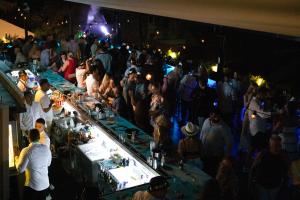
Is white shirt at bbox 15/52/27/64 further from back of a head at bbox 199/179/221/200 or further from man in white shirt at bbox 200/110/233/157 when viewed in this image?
back of a head at bbox 199/179/221/200

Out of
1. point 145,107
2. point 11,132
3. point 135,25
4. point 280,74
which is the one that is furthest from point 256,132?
point 135,25

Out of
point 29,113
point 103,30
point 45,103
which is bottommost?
point 29,113

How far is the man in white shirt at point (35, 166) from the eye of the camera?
589 cm

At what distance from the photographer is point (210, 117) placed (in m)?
6.68

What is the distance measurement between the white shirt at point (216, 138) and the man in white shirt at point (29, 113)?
334cm

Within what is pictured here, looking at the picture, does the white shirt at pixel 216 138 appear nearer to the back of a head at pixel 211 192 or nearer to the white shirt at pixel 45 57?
the back of a head at pixel 211 192

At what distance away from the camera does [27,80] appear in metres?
10.5

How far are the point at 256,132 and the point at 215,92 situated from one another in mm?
1863

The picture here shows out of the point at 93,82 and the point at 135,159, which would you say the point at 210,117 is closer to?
the point at 135,159

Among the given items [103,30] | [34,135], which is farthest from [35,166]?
[103,30]

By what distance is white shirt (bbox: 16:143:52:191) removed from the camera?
5898mm

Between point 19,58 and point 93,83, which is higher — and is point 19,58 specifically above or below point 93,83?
above

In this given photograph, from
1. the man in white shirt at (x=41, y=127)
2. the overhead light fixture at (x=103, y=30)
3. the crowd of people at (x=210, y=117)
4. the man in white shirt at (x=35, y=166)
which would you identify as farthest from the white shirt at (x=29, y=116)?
the overhead light fixture at (x=103, y=30)

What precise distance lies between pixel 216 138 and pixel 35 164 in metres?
2.86
